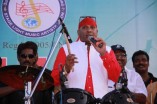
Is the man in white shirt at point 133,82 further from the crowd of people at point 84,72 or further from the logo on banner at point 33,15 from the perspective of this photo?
the logo on banner at point 33,15

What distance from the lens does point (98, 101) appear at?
3.92 meters

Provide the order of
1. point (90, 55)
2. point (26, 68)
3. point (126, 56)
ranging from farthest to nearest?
point (126, 56) < point (90, 55) < point (26, 68)

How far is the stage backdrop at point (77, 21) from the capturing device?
19.3ft

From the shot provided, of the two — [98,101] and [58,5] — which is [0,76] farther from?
[58,5]

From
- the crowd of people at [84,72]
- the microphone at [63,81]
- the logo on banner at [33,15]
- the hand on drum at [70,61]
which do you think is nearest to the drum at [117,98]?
the crowd of people at [84,72]

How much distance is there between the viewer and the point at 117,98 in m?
3.99

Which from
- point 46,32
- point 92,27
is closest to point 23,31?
point 46,32

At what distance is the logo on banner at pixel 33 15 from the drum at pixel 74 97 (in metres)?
2.03

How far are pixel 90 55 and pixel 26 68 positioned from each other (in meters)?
1.25

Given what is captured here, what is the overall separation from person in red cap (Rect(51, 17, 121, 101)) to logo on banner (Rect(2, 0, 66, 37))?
1.15 meters

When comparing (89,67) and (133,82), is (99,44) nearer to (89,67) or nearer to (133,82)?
(89,67)

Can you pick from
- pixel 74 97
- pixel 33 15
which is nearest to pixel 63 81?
pixel 74 97

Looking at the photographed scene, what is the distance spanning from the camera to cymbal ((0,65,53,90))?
12.0 feet

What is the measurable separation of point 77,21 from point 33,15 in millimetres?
661
